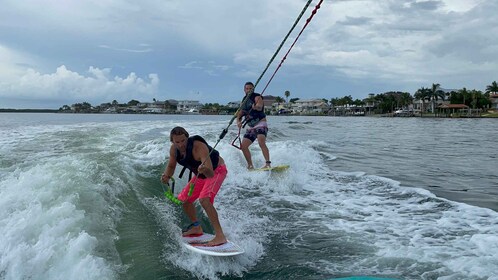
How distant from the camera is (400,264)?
500cm

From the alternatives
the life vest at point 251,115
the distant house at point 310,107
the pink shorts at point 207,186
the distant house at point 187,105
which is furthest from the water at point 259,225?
the distant house at point 310,107

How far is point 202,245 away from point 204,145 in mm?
1319

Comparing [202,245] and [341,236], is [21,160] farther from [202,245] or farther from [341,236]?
[341,236]

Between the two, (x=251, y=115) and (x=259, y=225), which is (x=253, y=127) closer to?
(x=251, y=115)

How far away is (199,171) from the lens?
214 inches

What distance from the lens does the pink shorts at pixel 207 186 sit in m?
5.55

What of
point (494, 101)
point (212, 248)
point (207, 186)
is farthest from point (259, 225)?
point (494, 101)

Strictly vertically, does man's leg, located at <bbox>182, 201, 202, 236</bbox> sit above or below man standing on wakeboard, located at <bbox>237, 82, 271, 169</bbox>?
below

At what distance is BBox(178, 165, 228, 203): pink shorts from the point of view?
555 centimetres

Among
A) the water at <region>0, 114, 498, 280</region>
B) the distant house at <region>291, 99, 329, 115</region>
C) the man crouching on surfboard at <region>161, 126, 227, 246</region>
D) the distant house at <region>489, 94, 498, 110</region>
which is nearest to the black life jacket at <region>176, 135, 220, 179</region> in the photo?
the man crouching on surfboard at <region>161, 126, 227, 246</region>

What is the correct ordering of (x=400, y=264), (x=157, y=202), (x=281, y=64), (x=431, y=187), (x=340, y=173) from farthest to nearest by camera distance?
(x=340, y=173)
(x=431, y=187)
(x=157, y=202)
(x=281, y=64)
(x=400, y=264)

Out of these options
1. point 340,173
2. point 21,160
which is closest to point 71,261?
point 21,160

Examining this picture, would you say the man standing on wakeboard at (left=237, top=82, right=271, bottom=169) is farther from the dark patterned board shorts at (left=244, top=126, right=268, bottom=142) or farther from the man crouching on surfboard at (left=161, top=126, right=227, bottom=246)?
the man crouching on surfboard at (left=161, top=126, right=227, bottom=246)

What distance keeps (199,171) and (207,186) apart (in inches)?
10.6
